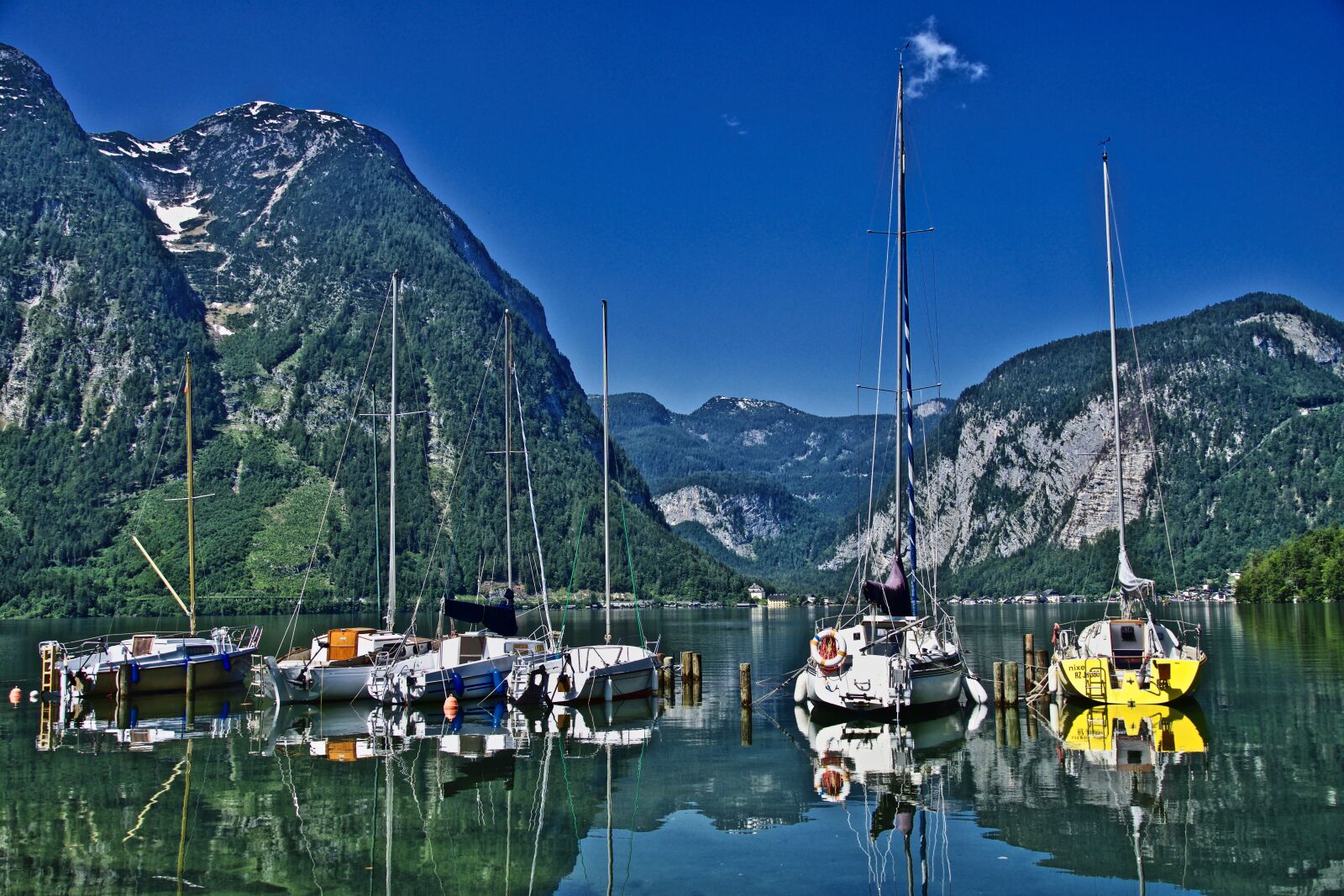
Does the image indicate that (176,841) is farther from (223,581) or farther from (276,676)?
(223,581)

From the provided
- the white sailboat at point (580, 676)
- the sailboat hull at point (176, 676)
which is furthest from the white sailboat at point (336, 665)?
the sailboat hull at point (176, 676)

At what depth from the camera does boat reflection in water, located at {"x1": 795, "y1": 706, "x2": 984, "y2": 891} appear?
21.6 metres

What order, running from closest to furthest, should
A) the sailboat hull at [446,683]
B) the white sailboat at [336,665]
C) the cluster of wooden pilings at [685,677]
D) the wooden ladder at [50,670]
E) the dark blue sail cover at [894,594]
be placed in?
the dark blue sail cover at [894,594] < the sailboat hull at [446,683] < the white sailboat at [336,665] < the wooden ladder at [50,670] < the cluster of wooden pilings at [685,677]

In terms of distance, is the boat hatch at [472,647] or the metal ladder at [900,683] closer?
the metal ladder at [900,683]

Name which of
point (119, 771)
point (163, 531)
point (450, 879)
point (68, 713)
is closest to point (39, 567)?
point (163, 531)

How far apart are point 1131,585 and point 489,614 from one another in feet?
85.1

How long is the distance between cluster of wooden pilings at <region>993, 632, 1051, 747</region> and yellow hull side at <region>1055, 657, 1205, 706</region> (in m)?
2.07

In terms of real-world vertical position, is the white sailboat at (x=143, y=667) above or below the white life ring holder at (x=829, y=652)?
below

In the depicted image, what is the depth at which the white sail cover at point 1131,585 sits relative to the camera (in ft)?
146

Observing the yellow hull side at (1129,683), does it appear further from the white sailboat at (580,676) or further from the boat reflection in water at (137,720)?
the boat reflection in water at (137,720)

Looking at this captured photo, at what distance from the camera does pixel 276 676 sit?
47.4 meters

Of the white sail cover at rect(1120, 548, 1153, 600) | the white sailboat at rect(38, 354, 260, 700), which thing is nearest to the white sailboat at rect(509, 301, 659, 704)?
the white sailboat at rect(38, 354, 260, 700)

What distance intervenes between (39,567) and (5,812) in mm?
181758

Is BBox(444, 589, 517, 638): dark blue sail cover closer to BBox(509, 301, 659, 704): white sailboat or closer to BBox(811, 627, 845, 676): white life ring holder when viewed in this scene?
BBox(509, 301, 659, 704): white sailboat
